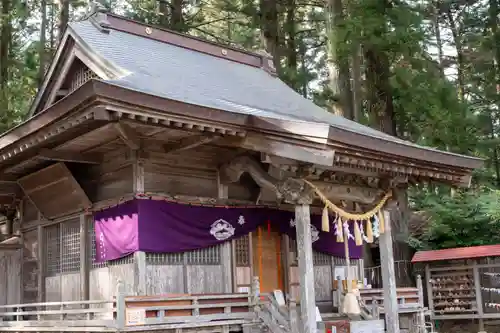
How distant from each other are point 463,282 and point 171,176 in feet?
32.8

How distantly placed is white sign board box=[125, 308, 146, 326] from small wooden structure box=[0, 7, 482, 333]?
45 mm

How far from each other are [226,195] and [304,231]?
2247 millimetres

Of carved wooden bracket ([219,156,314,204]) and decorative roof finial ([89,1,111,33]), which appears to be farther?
decorative roof finial ([89,1,111,33])

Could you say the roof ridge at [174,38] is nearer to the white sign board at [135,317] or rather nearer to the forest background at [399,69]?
the forest background at [399,69]

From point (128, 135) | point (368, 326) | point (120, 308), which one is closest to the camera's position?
point (120, 308)

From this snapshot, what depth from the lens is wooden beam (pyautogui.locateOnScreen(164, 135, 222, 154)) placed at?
29.6 feet

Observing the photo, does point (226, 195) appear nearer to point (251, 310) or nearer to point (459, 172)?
point (251, 310)

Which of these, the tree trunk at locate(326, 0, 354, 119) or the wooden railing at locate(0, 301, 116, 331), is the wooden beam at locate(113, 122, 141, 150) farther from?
the tree trunk at locate(326, 0, 354, 119)

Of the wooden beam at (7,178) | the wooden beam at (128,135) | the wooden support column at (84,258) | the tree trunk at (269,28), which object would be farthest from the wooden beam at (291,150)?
the tree trunk at (269,28)

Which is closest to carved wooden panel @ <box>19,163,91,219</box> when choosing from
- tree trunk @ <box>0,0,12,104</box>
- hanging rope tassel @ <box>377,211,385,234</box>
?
hanging rope tassel @ <box>377,211,385,234</box>

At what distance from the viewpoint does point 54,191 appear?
37.1ft

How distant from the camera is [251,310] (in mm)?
9672

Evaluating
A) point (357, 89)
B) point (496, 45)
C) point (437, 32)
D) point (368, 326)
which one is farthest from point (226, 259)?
point (437, 32)

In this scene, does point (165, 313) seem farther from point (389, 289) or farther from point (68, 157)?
point (389, 289)
